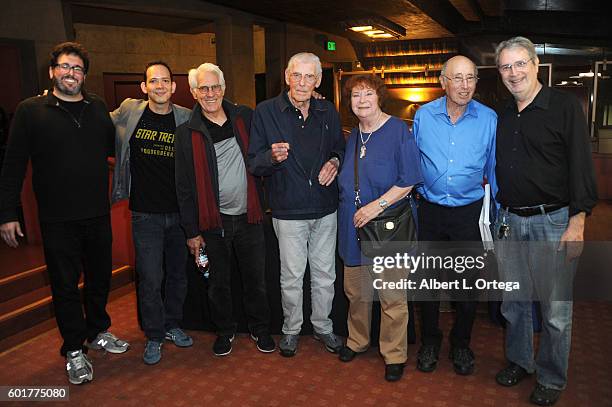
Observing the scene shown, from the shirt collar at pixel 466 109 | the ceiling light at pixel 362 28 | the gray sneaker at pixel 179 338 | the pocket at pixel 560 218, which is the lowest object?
the gray sneaker at pixel 179 338

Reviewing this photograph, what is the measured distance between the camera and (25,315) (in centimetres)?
346

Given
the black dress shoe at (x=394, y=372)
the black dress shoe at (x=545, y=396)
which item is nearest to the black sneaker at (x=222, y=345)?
the black dress shoe at (x=394, y=372)

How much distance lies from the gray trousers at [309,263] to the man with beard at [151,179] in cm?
65

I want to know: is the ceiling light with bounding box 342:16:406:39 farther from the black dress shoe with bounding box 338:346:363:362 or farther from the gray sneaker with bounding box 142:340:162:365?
the gray sneaker with bounding box 142:340:162:365

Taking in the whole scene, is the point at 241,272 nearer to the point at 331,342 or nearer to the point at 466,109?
the point at 331,342

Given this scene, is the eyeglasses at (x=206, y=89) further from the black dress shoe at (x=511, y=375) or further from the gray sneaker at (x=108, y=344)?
the black dress shoe at (x=511, y=375)

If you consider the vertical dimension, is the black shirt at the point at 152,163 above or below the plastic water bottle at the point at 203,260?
above

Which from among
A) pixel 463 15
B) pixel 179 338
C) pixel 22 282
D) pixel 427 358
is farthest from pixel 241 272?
pixel 463 15

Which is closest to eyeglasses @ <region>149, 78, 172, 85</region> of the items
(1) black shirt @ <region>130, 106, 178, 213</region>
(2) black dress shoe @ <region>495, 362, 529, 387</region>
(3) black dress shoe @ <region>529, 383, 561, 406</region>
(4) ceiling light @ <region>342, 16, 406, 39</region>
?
(1) black shirt @ <region>130, 106, 178, 213</region>

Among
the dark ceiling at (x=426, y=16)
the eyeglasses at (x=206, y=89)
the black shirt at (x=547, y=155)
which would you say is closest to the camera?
the black shirt at (x=547, y=155)

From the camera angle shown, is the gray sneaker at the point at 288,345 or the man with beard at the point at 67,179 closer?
the man with beard at the point at 67,179

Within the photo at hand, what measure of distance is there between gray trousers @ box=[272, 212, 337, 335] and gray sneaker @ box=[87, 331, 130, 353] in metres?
1.01

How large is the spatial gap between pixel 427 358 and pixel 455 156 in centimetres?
110

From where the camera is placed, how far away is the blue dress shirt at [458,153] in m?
2.46
